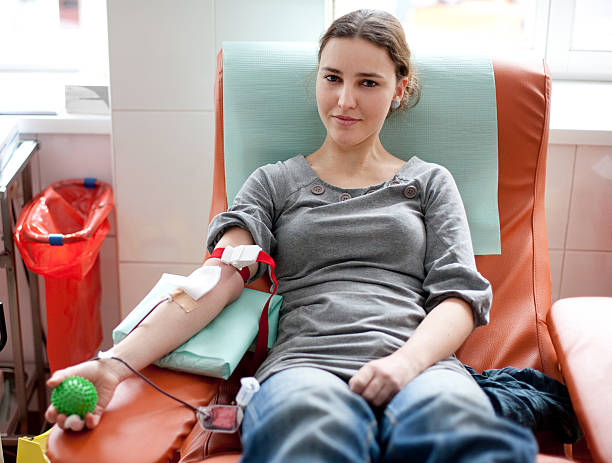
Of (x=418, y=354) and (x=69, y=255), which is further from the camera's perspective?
(x=69, y=255)

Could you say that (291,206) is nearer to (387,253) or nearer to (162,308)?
(387,253)

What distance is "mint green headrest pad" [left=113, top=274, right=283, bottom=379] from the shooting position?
111 centimetres

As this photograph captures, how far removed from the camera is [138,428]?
988 millimetres

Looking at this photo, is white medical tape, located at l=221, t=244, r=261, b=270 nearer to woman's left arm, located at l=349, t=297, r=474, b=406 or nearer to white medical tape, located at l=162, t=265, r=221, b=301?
white medical tape, located at l=162, t=265, r=221, b=301

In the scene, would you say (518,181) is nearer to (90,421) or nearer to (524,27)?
(524,27)

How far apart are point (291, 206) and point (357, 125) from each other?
0.22 meters

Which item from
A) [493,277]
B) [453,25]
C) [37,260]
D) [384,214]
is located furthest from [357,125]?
[453,25]

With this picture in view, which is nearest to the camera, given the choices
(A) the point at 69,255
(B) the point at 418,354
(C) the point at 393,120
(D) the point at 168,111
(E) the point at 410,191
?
(B) the point at 418,354

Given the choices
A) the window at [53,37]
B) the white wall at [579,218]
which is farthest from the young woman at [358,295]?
the window at [53,37]

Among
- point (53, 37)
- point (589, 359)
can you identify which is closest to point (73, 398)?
point (589, 359)

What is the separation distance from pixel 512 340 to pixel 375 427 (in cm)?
55

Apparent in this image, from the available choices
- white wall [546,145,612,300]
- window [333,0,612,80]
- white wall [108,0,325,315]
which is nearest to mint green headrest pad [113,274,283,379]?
white wall [108,0,325,315]

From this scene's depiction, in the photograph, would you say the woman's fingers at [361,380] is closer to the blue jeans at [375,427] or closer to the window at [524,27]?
the blue jeans at [375,427]

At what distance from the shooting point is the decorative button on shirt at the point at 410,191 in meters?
1.34
